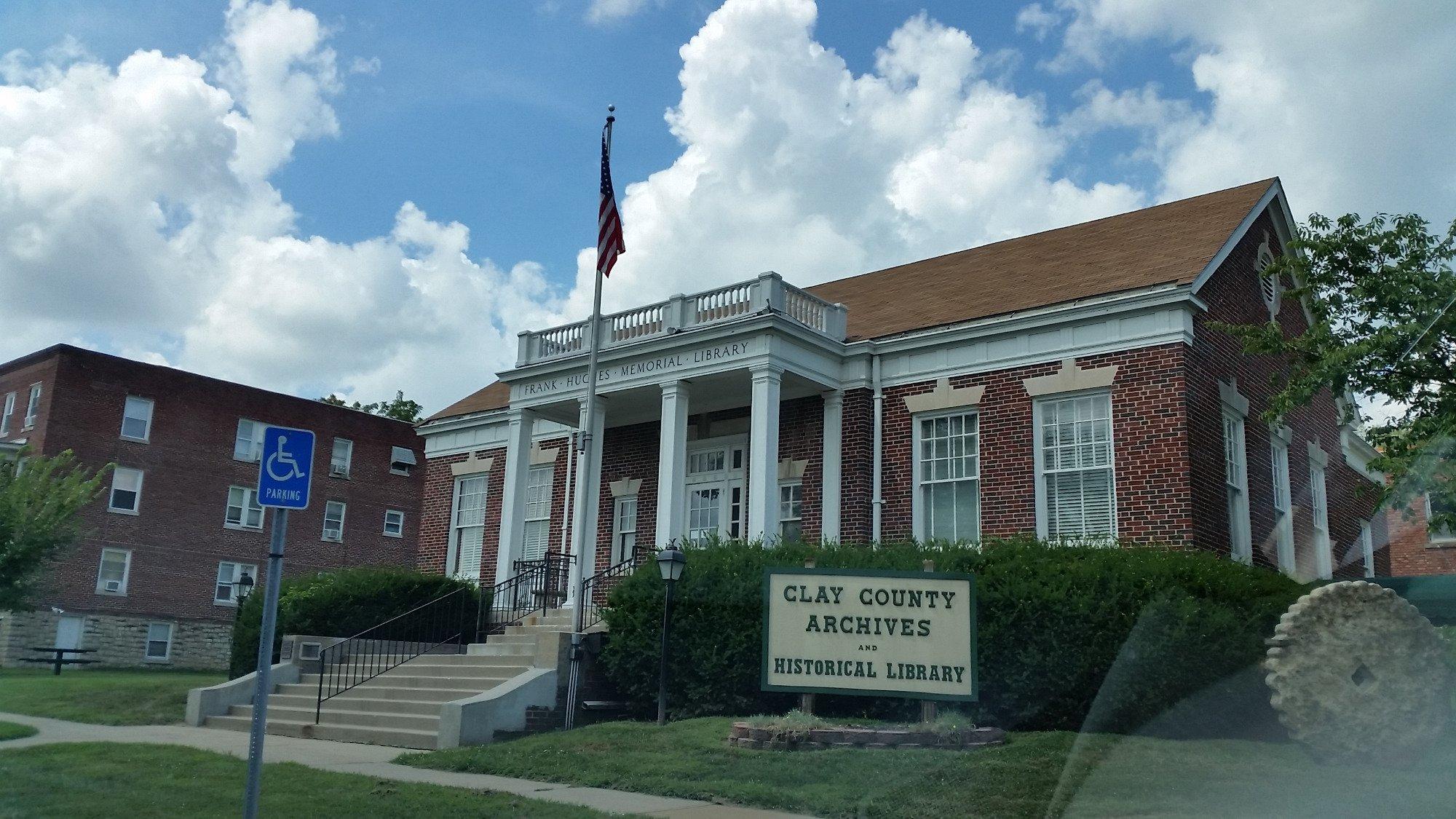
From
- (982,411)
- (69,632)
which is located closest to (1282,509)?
(982,411)

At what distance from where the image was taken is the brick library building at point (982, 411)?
54.2 feet

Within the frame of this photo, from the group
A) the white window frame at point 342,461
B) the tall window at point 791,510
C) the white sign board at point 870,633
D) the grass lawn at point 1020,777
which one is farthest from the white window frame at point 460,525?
the white window frame at point 342,461

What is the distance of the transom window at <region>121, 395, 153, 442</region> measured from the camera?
3878 centimetres

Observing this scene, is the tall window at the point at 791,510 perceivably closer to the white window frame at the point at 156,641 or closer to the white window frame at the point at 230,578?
the white window frame at the point at 230,578

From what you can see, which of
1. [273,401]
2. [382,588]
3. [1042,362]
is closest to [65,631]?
[273,401]

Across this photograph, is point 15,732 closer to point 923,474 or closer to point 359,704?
point 359,704

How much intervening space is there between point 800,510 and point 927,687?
26.7ft

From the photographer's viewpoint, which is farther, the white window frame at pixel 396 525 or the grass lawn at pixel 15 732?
the white window frame at pixel 396 525

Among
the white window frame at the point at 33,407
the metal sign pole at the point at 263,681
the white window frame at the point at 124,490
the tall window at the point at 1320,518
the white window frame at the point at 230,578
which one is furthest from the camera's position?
the white window frame at the point at 230,578

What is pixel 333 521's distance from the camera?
45.2 m

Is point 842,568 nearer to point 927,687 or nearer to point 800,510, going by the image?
point 927,687

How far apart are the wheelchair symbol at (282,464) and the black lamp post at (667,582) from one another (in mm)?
6999

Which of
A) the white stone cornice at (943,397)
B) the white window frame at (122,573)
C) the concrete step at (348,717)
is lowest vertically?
the concrete step at (348,717)

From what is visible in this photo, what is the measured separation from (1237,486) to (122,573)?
111ft
